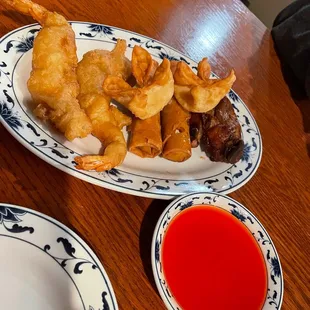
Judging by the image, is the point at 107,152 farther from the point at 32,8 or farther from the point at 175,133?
the point at 32,8

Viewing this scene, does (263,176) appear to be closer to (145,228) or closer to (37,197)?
(145,228)

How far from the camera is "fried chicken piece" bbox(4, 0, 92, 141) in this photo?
3.73ft

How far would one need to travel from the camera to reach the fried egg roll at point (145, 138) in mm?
1237

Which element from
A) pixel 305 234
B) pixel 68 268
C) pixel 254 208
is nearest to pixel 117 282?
pixel 68 268

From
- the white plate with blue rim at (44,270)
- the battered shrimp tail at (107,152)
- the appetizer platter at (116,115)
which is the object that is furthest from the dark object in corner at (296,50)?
the white plate with blue rim at (44,270)

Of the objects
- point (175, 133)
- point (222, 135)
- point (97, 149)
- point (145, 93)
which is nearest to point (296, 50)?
point (222, 135)

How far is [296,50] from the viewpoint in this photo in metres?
2.08

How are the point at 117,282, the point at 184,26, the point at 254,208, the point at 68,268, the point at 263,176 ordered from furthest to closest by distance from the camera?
1. the point at 184,26
2. the point at 263,176
3. the point at 254,208
4. the point at 117,282
5. the point at 68,268

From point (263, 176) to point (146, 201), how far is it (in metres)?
0.50

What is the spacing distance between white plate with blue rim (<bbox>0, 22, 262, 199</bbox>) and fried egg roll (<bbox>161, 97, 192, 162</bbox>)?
33mm

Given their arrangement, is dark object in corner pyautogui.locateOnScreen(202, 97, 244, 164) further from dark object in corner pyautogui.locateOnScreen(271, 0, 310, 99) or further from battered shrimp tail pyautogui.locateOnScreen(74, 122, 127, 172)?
dark object in corner pyautogui.locateOnScreen(271, 0, 310, 99)

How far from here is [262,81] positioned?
1.90 meters

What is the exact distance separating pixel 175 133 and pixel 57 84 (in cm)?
37

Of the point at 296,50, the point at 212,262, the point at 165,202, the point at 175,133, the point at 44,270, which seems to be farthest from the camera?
the point at 296,50
